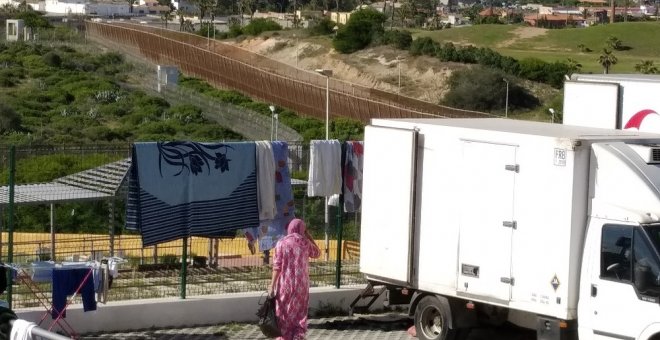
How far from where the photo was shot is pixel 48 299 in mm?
13531

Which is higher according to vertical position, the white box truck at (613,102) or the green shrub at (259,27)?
the green shrub at (259,27)

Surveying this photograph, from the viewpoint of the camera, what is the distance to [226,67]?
79.4 meters

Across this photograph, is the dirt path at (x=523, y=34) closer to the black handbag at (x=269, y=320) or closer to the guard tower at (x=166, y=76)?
the guard tower at (x=166, y=76)

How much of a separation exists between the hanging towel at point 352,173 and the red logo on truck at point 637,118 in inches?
134

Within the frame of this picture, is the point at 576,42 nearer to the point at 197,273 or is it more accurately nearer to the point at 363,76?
the point at 363,76

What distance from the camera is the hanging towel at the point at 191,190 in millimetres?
13859

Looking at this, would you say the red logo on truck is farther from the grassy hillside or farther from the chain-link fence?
the grassy hillside

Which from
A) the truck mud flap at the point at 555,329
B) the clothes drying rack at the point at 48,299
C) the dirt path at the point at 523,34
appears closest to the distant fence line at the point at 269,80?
the dirt path at the point at 523,34

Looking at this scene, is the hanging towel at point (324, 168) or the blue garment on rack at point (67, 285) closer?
the blue garment on rack at point (67, 285)

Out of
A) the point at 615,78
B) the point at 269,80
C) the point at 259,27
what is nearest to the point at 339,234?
the point at 615,78

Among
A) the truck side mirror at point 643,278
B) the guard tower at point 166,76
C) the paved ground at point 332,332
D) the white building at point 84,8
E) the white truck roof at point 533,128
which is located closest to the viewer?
the truck side mirror at point 643,278

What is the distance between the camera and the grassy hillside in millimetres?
113188

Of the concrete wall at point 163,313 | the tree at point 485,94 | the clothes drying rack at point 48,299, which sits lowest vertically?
the tree at point 485,94

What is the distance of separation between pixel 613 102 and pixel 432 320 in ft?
12.8
